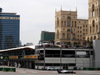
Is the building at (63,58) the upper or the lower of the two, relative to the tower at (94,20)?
lower

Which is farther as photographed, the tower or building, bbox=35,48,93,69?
the tower

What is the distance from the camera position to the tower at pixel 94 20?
128 metres

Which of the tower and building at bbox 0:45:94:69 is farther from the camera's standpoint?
the tower

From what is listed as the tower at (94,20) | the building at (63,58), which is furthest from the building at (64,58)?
the tower at (94,20)

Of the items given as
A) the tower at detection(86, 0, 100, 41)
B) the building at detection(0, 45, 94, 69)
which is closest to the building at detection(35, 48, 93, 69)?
the building at detection(0, 45, 94, 69)

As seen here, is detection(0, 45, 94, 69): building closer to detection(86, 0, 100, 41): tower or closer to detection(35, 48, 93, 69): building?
detection(35, 48, 93, 69): building

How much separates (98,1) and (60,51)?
45.4 meters

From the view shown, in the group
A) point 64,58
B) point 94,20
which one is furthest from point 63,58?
point 94,20

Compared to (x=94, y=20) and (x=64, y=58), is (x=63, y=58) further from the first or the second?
(x=94, y=20)

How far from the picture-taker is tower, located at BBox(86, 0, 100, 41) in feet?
421

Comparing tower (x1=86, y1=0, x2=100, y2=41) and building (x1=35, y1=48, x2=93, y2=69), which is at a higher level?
tower (x1=86, y1=0, x2=100, y2=41)

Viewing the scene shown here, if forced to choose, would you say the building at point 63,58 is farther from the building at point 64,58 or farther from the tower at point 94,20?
the tower at point 94,20

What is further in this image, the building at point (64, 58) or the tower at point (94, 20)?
the tower at point (94, 20)

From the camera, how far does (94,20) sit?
13212cm
